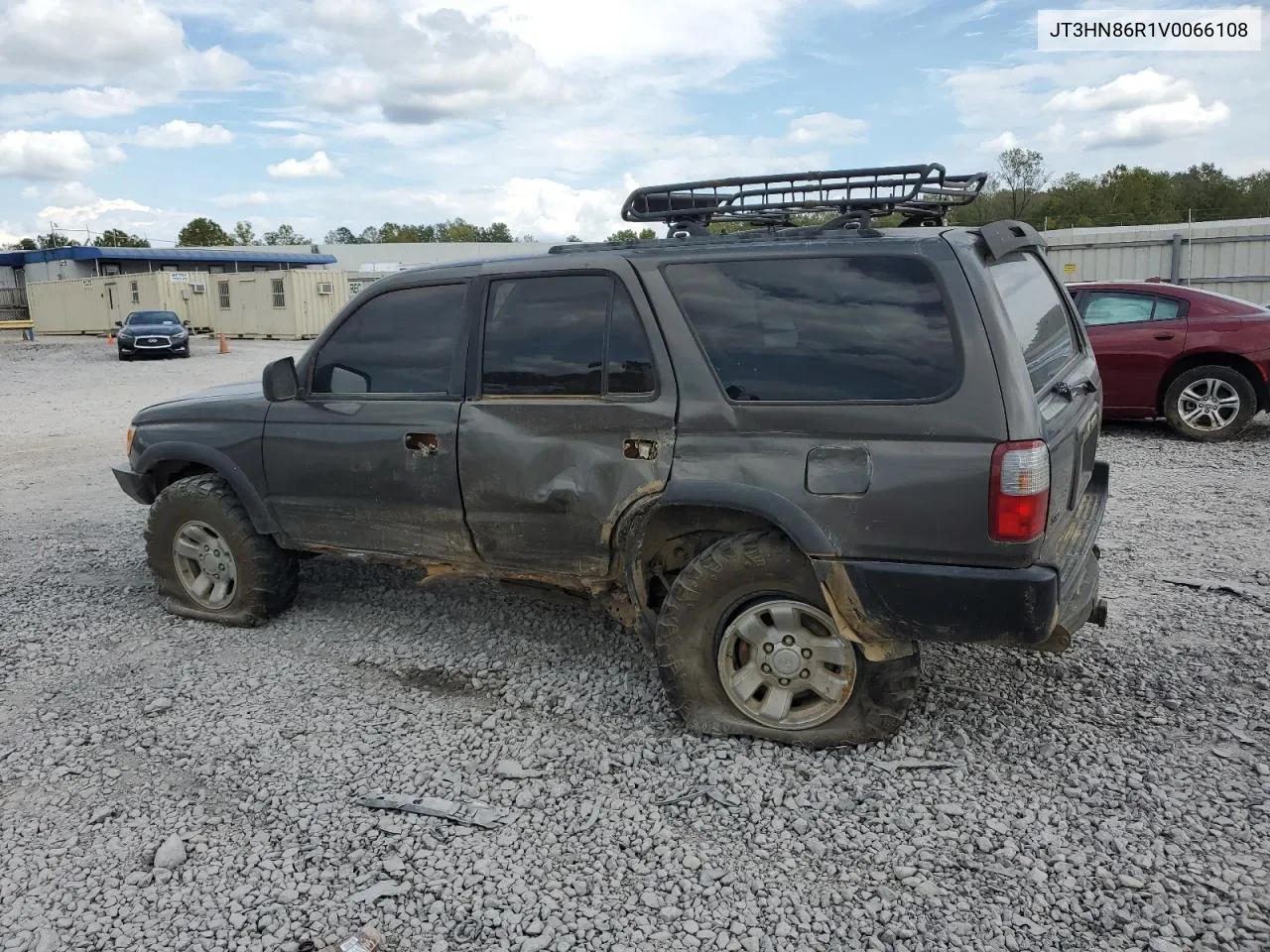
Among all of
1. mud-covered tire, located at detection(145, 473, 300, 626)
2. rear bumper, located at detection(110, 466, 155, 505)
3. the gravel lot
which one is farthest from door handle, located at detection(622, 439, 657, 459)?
rear bumper, located at detection(110, 466, 155, 505)

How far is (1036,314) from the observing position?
374 cm

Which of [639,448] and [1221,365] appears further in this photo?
[1221,365]

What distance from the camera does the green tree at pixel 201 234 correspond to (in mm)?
86438

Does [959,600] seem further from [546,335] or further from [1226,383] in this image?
[1226,383]

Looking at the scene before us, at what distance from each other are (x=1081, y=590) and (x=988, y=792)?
80 cm

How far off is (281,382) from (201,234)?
3635 inches

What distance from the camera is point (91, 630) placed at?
16.7 feet

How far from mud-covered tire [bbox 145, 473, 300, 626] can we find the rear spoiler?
3.57 meters

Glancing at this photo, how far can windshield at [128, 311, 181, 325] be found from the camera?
88.4 ft

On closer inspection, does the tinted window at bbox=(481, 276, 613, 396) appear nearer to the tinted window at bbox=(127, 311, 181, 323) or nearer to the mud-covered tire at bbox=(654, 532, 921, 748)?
the mud-covered tire at bbox=(654, 532, 921, 748)

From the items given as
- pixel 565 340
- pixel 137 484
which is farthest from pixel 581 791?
pixel 137 484

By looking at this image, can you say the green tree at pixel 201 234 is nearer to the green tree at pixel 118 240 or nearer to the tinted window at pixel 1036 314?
the green tree at pixel 118 240

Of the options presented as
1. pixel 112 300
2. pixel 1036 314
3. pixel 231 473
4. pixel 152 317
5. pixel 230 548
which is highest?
pixel 112 300

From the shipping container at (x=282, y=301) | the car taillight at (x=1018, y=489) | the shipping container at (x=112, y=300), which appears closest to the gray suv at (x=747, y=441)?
the car taillight at (x=1018, y=489)
